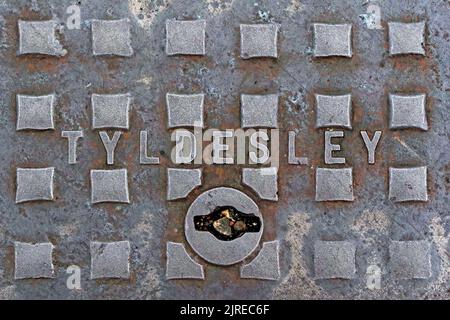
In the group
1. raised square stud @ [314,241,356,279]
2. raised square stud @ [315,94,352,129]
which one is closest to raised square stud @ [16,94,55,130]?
raised square stud @ [315,94,352,129]

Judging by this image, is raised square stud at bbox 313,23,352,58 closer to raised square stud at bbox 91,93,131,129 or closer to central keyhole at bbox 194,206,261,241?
central keyhole at bbox 194,206,261,241

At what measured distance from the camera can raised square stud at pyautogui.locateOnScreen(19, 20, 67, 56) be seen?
269cm

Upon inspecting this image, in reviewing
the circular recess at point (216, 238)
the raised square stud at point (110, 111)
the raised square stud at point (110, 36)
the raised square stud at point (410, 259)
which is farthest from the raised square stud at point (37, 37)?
the raised square stud at point (410, 259)

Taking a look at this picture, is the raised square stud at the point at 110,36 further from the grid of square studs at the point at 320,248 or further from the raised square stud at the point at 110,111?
the raised square stud at the point at 110,111

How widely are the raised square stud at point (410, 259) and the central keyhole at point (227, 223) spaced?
2.54 ft

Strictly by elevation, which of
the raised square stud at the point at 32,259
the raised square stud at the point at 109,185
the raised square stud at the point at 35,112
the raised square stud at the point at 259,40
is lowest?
the raised square stud at the point at 32,259

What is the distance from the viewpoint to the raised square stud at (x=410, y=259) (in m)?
2.72

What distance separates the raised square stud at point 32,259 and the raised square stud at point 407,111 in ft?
6.73

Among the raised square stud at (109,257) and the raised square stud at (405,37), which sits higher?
the raised square stud at (405,37)

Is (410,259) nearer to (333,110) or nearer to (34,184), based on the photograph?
(333,110)

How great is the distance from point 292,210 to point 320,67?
0.82 meters

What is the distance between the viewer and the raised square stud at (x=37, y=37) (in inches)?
106

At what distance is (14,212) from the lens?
273cm
